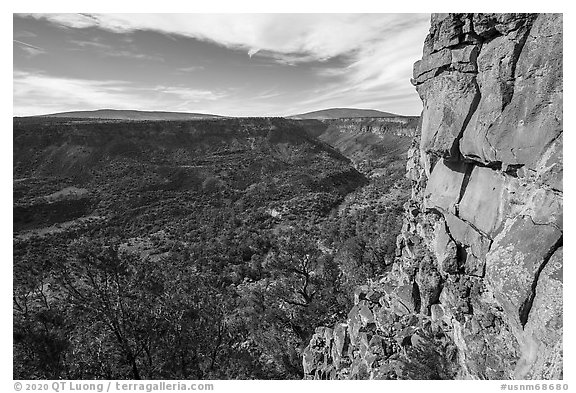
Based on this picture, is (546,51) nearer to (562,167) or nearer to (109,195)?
(562,167)

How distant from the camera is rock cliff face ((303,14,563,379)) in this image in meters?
7.48

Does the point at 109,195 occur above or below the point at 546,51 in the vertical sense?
below

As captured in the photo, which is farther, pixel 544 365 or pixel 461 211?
pixel 461 211

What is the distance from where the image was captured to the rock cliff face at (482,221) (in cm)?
748

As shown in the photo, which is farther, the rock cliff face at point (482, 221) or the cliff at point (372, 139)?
the cliff at point (372, 139)

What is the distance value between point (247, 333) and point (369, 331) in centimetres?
1139

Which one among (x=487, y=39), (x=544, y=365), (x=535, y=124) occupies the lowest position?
(x=544, y=365)

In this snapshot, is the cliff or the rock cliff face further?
the cliff

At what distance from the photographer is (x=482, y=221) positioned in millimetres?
9594

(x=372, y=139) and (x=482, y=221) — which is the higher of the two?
(x=372, y=139)

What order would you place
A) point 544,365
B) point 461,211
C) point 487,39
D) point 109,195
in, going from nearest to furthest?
point 544,365, point 487,39, point 461,211, point 109,195

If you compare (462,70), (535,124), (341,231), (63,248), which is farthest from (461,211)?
(63,248)

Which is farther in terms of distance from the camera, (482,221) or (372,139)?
(372,139)

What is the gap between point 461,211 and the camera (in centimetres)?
1073
